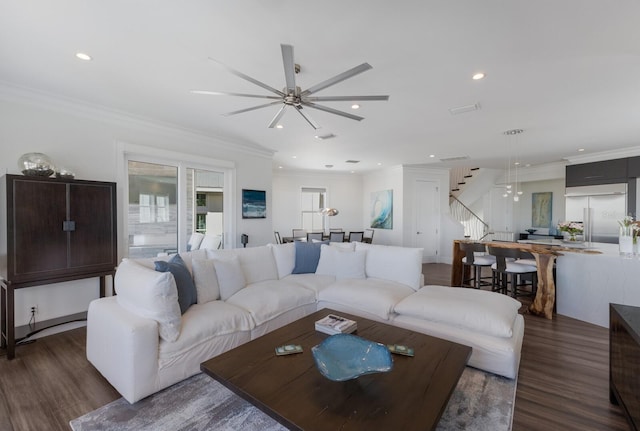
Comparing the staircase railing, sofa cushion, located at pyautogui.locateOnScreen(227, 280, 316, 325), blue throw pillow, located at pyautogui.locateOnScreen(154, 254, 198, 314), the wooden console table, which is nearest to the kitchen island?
the wooden console table

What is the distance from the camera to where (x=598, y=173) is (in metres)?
6.25

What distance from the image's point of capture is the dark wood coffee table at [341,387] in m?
1.30

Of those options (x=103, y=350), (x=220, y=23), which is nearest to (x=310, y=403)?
(x=103, y=350)

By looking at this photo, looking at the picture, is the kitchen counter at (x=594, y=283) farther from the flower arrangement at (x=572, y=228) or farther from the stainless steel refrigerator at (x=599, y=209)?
the stainless steel refrigerator at (x=599, y=209)

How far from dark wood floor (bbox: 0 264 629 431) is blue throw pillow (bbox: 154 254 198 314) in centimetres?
78

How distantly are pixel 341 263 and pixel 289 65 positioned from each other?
261 cm

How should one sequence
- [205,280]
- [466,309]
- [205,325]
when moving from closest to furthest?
[205,325] → [466,309] → [205,280]

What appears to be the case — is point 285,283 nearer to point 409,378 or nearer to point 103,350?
point 103,350

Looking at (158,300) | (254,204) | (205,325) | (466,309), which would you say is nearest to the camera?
(158,300)

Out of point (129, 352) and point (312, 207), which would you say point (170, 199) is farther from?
point (312, 207)

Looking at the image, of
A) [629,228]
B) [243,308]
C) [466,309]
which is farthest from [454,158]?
[243,308]

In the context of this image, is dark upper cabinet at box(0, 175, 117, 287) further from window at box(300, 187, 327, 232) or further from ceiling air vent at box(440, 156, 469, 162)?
ceiling air vent at box(440, 156, 469, 162)

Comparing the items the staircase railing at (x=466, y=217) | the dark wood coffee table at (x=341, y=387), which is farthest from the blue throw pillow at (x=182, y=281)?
the staircase railing at (x=466, y=217)

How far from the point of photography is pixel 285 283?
11.4 feet
